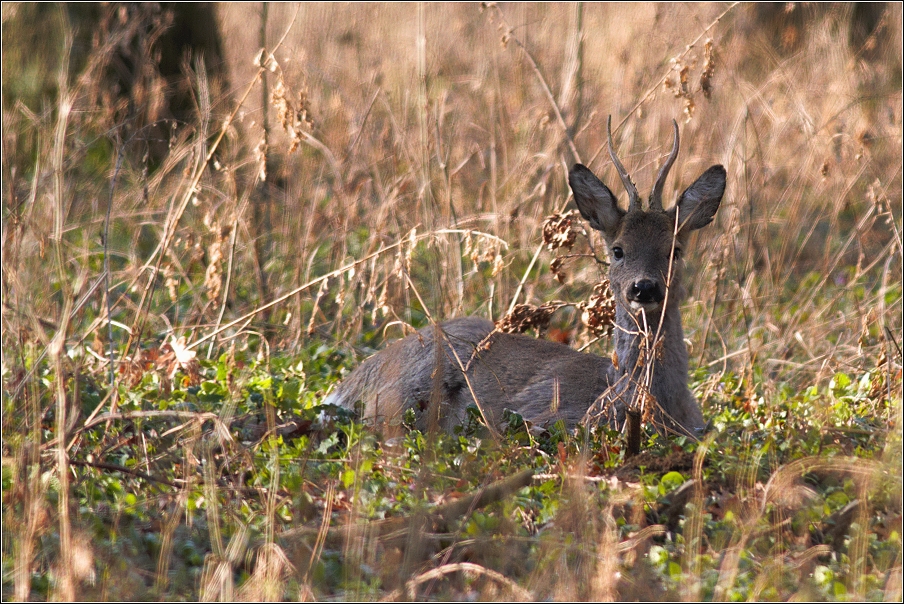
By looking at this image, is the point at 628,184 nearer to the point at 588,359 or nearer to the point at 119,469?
the point at 588,359

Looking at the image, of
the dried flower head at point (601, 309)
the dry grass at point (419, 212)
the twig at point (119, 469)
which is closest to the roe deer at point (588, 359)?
the dried flower head at point (601, 309)

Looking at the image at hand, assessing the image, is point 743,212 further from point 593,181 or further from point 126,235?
point 126,235

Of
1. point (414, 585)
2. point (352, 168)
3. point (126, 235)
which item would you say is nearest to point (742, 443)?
point (414, 585)

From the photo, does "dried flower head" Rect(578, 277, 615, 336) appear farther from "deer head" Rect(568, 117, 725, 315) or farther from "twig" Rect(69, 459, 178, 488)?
"twig" Rect(69, 459, 178, 488)

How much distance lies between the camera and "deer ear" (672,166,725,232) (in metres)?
5.30

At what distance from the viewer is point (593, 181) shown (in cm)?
527

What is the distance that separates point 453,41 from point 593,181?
6.25 m

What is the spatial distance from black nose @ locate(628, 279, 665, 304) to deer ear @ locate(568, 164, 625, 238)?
59 centimetres

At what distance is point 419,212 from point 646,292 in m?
2.68

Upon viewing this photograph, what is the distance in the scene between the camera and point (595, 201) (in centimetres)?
535

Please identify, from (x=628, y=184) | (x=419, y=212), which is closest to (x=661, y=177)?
(x=628, y=184)

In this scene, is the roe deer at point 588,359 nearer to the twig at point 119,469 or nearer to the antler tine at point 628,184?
the antler tine at point 628,184

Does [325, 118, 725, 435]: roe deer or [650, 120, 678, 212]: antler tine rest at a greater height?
[650, 120, 678, 212]: antler tine

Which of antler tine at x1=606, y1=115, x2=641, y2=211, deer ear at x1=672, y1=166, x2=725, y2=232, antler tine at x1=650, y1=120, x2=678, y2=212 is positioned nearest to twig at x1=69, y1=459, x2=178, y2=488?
antler tine at x1=606, y1=115, x2=641, y2=211
